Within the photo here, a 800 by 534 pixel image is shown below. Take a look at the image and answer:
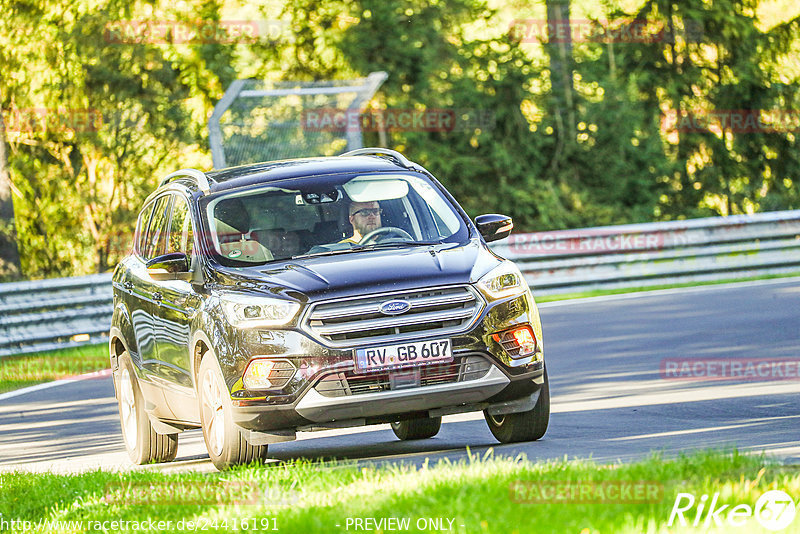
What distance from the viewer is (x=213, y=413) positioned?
26.7ft

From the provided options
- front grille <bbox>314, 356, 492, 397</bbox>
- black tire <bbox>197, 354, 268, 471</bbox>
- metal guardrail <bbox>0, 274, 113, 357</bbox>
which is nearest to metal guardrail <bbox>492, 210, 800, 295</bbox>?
metal guardrail <bbox>0, 274, 113, 357</bbox>

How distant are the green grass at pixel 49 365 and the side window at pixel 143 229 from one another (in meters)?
5.38

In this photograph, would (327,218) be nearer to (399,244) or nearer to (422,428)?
→ (399,244)

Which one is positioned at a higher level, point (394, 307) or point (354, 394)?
point (394, 307)

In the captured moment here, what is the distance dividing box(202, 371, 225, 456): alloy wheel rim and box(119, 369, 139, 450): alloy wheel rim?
5.11 ft

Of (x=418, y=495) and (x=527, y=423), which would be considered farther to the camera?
(x=527, y=423)

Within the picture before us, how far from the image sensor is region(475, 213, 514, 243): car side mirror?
9016 millimetres

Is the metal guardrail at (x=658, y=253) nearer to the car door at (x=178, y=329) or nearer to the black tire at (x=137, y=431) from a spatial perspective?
the black tire at (x=137, y=431)

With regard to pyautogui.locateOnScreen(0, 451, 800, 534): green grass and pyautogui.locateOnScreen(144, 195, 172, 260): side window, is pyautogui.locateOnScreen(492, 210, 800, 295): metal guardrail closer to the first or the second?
pyautogui.locateOnScreen(144, 195, 172, 260): side window

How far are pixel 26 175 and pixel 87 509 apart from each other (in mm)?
21032

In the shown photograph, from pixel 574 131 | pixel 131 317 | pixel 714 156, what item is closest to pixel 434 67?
pixel 574 131

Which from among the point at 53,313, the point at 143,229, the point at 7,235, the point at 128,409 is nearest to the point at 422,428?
the point at 128,409

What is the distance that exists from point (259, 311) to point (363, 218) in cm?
139

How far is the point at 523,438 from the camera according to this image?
8.53 meters
